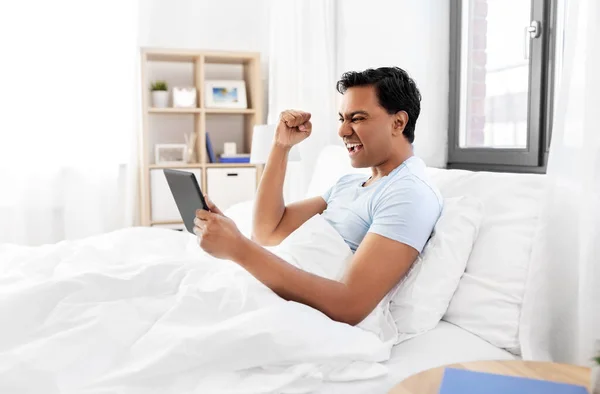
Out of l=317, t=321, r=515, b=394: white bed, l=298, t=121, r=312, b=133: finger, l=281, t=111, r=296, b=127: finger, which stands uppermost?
l=281, t=111, r=296, b=127: finger

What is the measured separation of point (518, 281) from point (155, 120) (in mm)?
2675

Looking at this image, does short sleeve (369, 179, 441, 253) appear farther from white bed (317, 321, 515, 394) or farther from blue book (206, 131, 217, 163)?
blue book (206, 131, 217, 163)

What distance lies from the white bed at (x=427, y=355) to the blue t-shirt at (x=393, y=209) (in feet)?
0.65

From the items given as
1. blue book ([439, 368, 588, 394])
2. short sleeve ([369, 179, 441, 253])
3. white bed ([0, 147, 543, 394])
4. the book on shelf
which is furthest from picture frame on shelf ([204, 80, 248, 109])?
blue book ([439, 368, 588, 394])

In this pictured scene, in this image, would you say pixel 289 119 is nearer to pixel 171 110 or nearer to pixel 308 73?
pixel 308 73

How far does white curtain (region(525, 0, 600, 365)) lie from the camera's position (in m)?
1.23

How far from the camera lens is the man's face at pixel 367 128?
1.58 m

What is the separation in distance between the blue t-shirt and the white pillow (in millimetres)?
38

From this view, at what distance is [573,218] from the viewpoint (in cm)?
131

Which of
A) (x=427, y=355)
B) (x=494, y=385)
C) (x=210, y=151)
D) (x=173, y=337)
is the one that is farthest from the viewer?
(x=210, y=151)

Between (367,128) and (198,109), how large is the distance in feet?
6.44

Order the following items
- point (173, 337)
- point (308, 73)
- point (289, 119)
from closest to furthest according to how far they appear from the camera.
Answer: point (173, 337) < point (289, 119) < point (308, 73)

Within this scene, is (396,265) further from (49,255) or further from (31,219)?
(31,219)

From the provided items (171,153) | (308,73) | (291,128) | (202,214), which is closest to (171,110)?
(171,153)
